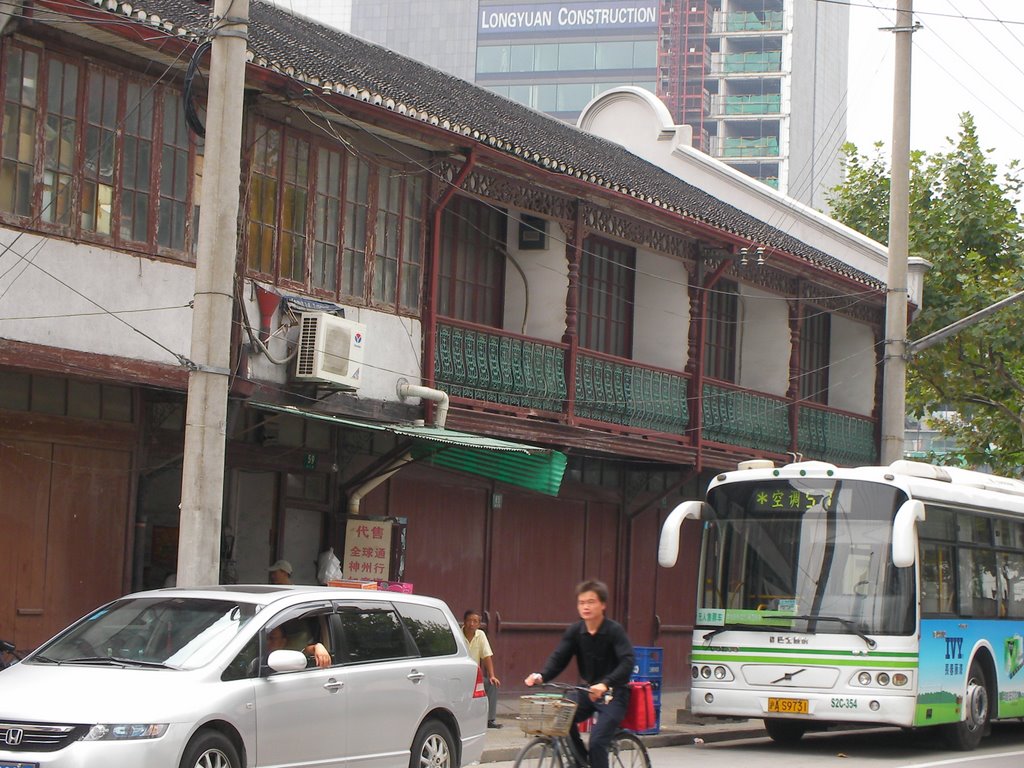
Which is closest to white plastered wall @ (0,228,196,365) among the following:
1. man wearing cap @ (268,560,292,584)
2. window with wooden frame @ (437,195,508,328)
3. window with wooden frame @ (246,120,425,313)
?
window with wooden frame @ (246,120,425,313)

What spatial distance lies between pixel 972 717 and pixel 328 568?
719 centimetres

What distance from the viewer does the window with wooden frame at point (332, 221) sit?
16422 mm

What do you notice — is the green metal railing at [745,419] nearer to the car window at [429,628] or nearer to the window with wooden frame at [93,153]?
the window with wooden frame at [93,153]

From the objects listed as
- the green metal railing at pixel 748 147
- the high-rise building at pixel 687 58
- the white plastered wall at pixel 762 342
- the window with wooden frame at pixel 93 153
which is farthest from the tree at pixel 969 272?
the green metal railing at pixel 748 147

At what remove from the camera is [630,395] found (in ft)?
71.1

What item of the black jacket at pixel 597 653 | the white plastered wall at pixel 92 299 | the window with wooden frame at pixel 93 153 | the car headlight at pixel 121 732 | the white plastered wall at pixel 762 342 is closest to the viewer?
the car headlight at pixel 121 732

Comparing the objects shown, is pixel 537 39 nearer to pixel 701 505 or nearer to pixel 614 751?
pixel 701 505

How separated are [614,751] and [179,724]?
8.80 ft

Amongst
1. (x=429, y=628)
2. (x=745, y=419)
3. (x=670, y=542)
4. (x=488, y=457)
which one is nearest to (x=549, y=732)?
(x=429, y=628)

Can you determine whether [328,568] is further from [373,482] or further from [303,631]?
[303,631]

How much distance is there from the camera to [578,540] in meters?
22.8

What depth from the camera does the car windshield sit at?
10398mm

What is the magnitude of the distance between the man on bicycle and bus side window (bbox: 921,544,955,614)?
715 centimetres

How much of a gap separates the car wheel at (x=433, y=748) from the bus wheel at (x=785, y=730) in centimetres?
664
